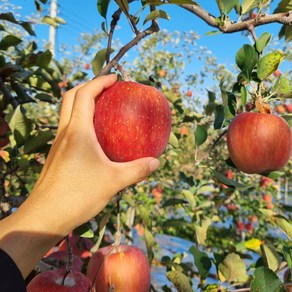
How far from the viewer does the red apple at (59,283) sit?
962 mm

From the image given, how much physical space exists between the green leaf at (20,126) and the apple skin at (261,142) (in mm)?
675

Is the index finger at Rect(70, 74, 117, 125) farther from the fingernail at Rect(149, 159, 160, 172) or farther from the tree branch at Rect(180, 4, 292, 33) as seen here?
the tree branch at Rect(180, 4, 292, 33)

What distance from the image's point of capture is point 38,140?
50.8 inches

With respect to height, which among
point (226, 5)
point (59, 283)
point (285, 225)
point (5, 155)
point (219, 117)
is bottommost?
point (285, 225)

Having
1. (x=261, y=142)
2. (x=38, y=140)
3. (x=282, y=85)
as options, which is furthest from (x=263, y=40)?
(x=38, y=140)

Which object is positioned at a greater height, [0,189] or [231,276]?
[0,189]

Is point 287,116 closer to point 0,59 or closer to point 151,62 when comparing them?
point 0,59

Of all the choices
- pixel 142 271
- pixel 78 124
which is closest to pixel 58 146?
pixel 78 124

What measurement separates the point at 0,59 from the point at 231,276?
1.11 metres

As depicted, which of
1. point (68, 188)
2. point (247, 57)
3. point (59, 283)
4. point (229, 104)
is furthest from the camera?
point (229, 104)

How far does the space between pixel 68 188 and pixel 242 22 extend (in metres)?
0.62

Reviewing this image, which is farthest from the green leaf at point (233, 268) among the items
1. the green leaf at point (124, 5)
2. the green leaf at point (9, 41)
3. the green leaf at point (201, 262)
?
the green leaf at point (9, 41)

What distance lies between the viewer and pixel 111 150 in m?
0.86

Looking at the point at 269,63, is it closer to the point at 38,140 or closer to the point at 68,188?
the point at 68,188
